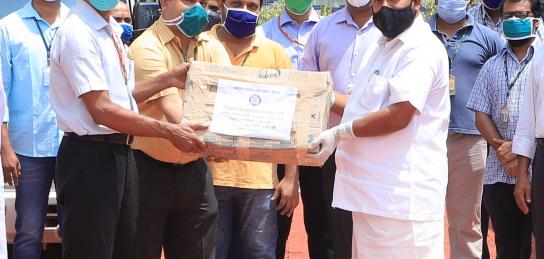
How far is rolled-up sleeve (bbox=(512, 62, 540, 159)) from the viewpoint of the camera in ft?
16.9

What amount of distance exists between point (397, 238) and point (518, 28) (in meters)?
2.36

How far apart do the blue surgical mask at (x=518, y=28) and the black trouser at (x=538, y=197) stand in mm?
1303

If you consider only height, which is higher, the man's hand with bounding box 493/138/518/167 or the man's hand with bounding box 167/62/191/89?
the man's hand with bounding box 167/62/191/89

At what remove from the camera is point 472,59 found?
6.53 metres

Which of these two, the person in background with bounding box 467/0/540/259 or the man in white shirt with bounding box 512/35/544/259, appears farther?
the person in background with bounding box 467/0/540/259

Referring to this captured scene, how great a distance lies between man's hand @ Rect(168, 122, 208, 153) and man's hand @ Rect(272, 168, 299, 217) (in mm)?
1239

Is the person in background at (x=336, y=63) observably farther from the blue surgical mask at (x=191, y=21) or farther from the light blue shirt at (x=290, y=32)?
the blue surgical mask at (x=191, y=21)

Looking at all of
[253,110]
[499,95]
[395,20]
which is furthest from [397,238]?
[499,95]

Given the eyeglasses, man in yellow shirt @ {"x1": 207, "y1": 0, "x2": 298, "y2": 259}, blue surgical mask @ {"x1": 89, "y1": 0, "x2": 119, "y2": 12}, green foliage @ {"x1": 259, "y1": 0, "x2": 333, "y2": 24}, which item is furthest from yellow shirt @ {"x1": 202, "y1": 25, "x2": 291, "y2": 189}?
green foliage @ {"x1": 259, "y1": 0, "x2": 333, "y2": 24}

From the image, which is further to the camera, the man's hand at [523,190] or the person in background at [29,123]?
the person in background at [29,123]

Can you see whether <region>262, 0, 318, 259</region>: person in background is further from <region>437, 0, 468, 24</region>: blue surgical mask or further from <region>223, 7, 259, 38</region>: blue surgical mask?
<region>437, 0, 468, 24</region>: blue surgical mask

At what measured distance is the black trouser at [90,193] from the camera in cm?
457

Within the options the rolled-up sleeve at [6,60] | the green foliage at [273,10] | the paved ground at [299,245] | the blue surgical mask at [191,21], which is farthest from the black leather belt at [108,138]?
the green foliage at [273,10]

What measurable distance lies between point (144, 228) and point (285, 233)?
1.42 meters
